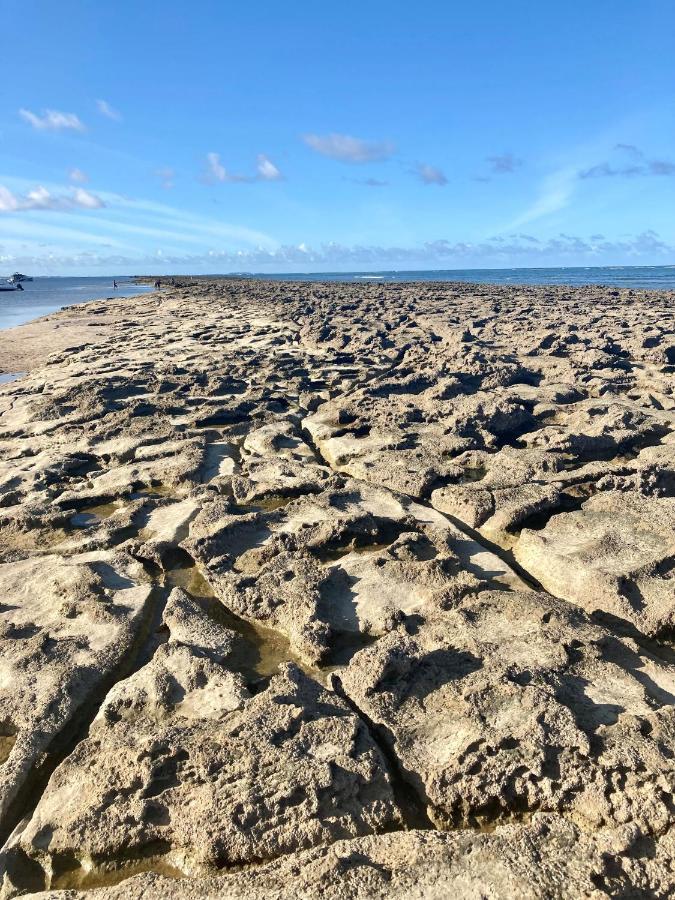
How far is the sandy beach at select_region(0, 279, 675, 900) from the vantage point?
11.6 ft

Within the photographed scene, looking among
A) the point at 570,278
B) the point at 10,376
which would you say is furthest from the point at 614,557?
the point at 570,278

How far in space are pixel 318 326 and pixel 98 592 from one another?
71.6ft

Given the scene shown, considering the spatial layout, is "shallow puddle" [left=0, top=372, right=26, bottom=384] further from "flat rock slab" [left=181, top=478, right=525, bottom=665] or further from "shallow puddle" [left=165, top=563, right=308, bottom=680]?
"shallow puddle" [left=165, top=563, right=308, bottom=680]

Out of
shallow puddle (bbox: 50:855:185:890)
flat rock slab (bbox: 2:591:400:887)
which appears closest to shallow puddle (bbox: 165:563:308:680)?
flat rock slab (bbox: 2:591:400:887)

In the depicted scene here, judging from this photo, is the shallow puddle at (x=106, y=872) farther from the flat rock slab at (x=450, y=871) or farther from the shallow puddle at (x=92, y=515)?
the shallow puddle at (x=92, y=515)

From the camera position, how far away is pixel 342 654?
557 centimetres

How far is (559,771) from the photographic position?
12.9 feet

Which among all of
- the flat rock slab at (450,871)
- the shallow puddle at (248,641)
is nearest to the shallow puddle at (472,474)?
the shallow puddle at (248,641)

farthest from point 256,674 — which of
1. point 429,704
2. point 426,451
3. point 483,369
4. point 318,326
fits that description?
point 318,326

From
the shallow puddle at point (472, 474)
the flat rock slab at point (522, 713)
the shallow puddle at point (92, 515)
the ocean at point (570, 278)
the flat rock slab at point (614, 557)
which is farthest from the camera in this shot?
the ocean at point (570, 278)

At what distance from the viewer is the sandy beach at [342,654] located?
354 cm

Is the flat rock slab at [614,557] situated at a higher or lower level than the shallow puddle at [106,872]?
higher

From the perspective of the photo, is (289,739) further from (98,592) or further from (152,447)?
(152,447)

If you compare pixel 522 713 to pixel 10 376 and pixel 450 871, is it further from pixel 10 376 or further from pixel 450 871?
pixel 10 376
